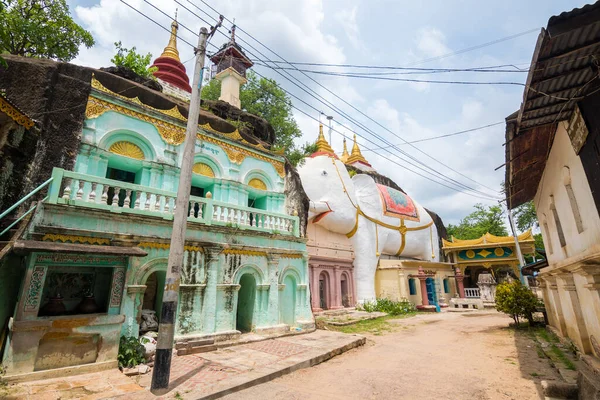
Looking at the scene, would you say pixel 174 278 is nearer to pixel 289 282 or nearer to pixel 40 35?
pixel 289 282

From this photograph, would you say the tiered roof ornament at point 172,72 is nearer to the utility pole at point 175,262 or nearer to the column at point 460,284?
the utility pole at point 175,262

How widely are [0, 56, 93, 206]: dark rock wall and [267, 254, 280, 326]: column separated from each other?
5.99 m

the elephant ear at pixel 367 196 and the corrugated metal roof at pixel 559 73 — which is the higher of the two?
the elephant ear at pixel 367 196

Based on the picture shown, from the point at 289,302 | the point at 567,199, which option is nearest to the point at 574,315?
the point at 567,199

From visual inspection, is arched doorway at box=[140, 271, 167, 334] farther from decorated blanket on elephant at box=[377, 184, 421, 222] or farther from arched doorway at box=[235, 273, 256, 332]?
decorated blanket on elephant at box=[377, 184, 421, 222]

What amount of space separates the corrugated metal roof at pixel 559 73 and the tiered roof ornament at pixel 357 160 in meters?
25.7

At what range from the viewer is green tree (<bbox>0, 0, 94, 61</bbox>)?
38.3 feet

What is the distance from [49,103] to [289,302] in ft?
28.6

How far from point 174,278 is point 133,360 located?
2357mm

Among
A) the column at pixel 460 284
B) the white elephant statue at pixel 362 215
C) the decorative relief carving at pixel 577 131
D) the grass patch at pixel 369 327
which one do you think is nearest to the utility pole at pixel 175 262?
the decorative relief carving at pixel 577 131

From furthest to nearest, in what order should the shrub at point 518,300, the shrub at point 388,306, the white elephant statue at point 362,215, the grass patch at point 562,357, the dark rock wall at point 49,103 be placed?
the white elephant statue at point 362,215
the shrub at point 388,306
the shrub at point 518,300
the dark rock wall at point 49,103
the grass patch at point 562,357

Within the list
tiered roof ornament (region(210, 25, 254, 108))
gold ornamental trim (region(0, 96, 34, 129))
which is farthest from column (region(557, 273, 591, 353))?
tiered roof ornament (region(210, 25, 254, 108))

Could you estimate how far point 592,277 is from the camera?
17.4 feet

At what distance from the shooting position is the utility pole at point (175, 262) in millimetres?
5109
